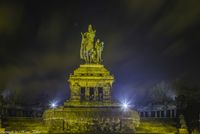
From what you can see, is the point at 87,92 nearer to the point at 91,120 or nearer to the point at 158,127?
the point at 91,120

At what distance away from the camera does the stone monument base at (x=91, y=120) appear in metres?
70.8

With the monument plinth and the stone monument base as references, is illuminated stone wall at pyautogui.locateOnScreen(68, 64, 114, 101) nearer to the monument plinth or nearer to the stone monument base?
the monument plinth

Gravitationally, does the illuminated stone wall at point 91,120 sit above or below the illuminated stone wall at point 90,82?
below

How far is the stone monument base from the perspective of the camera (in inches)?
2785

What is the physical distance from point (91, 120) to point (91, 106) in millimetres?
3424

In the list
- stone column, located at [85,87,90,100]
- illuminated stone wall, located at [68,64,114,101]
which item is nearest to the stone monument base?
stone column, located at [85,87,90,100]

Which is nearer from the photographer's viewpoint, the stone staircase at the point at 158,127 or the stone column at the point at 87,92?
the stone staircase at the point at 158,127

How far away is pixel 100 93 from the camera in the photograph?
79438 millimetres

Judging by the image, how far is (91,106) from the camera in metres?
74.2

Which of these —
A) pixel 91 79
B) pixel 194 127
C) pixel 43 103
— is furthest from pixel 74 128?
pixel 43 103

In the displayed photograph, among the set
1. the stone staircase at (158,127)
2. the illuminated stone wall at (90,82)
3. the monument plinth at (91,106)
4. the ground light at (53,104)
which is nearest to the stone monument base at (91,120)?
the monument plinth at (91,106)

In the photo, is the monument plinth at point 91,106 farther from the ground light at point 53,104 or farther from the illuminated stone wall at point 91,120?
the ground light at point 53,104

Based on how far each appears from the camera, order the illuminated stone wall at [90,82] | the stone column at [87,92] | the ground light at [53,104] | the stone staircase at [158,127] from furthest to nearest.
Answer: the ground light at [53,104]
the stone column at [87,92]
the illuminated stone wall at [90,82]
the stone staircase at [158,127]

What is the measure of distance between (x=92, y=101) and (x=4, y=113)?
60.5 feet
